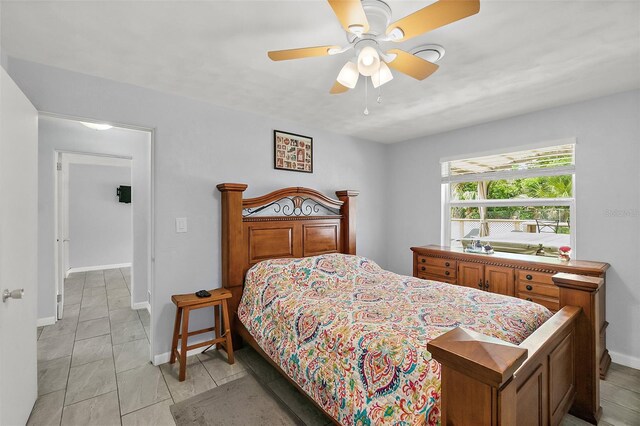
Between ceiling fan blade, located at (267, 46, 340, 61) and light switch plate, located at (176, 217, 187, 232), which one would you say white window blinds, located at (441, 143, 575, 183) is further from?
light switch plate, located at (176, 217, 187, 232)

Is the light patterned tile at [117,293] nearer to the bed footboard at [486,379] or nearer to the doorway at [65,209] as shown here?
the doorway at [65,209]

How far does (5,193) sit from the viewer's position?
153cm

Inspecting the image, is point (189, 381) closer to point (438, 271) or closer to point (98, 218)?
point (438, 271)

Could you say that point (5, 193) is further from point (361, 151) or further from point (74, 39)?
point (361, 151)

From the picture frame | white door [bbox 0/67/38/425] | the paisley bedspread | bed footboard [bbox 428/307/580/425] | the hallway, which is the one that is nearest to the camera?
bed footboard [bbox 428/307/580/425]

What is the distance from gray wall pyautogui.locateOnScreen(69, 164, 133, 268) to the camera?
6.34 metres

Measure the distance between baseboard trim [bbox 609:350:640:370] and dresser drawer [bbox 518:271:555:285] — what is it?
86 cm

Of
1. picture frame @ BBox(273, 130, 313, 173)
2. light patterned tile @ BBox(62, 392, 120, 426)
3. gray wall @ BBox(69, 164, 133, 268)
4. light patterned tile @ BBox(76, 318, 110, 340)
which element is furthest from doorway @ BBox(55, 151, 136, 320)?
picture frame @ BBox(273, 130, 313, 173)

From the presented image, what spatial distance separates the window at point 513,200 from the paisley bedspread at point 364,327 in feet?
5.02

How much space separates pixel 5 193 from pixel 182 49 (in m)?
1.30

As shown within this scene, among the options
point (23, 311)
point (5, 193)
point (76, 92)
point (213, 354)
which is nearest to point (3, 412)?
point (23, 311)

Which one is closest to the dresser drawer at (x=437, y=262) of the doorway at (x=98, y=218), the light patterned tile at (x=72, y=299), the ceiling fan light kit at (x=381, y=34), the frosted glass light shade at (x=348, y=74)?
the ceiling fan light kit at (x=381, y=34)

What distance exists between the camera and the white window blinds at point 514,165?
9.94 ft

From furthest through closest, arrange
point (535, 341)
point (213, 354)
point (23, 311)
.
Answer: point (213, 354)
point (23, 311)
point (535, 341)
